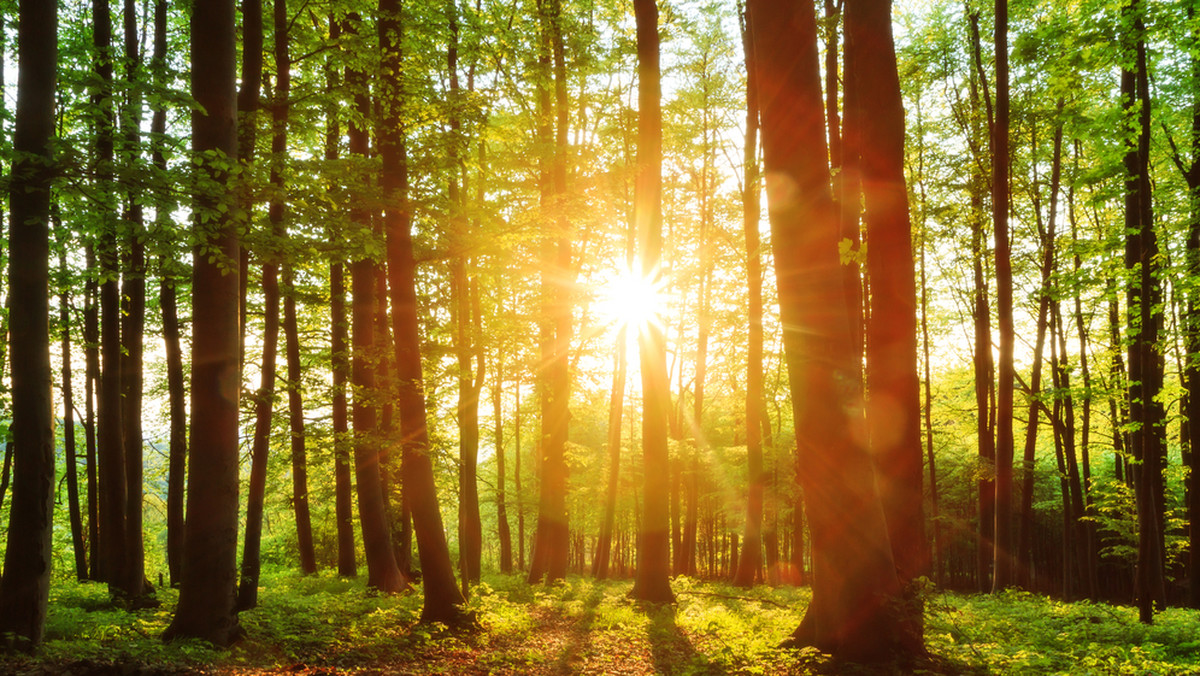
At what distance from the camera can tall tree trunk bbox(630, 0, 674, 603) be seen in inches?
477

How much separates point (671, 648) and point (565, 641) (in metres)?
1.62

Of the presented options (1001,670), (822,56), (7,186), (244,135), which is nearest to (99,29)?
(244,135)

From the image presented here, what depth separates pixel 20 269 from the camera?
606 cm

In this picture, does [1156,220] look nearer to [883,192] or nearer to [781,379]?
[781,379]

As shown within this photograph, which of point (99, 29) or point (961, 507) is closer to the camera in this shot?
point (99, 29)

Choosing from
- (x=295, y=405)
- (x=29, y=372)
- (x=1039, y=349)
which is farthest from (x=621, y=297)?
(x=29, y=372)

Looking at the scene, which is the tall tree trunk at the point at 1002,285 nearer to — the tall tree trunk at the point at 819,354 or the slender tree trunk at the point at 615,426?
the slender tree trunk at the point at 615,426

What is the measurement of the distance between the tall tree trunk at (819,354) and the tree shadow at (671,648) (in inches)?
59.9

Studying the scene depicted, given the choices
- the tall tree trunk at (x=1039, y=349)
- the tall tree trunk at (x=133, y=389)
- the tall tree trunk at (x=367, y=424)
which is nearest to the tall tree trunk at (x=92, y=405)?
the tall tree trunk at (x=133, y=389)

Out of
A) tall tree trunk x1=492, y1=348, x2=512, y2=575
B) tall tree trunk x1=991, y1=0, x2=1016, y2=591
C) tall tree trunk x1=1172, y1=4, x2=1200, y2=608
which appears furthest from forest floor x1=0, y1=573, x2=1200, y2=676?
tall tree trunk x1=492, y1=348, x2=512, y2=575

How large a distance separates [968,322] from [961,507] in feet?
64.0

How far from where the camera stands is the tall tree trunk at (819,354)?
589 cm

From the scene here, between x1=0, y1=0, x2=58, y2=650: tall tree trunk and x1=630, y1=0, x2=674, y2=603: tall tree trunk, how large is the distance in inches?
341

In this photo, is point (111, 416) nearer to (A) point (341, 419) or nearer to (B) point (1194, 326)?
(A) point (341, 419)
